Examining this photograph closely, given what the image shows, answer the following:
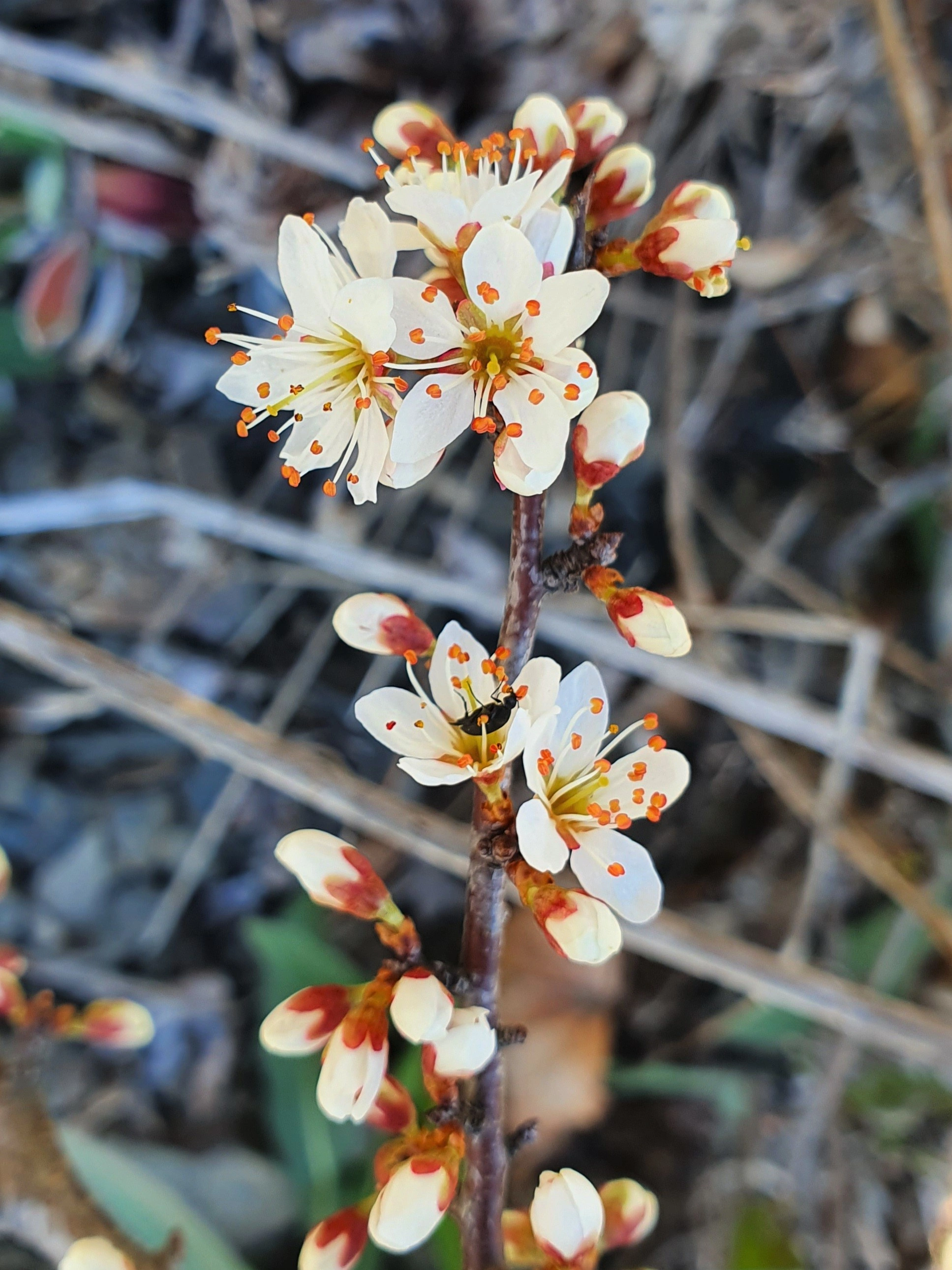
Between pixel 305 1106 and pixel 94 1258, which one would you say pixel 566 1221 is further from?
pixel 305 1106

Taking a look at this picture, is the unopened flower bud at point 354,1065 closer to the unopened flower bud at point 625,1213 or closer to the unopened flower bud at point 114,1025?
the unopened flower bud at point 625,1213

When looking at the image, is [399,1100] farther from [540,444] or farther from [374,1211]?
[540,444]

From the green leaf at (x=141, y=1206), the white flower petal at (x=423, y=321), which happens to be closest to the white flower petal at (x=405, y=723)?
the white flower petal at (x=423, y=321)

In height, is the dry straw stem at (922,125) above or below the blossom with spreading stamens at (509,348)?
above

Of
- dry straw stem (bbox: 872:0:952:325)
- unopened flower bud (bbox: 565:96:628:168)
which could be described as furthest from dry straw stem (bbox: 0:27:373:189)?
dry straw stem (bbox: 872:0:952:325)

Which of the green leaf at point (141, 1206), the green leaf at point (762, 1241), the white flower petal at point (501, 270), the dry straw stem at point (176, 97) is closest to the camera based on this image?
the white flower petal at point (501, 270)

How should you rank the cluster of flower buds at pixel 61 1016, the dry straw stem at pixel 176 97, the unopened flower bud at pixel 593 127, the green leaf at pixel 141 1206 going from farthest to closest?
the dry straw stem at pixel 176 97
the green leaf at pixel 141 1206
the cluster of flower buds at pixel 61 1016
the unopened flower bud at pixel 593 127
